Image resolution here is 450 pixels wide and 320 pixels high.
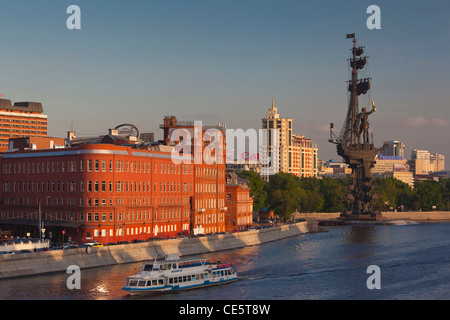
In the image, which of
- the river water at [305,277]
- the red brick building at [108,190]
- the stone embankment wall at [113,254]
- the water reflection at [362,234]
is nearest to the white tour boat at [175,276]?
the river water at [305,277]

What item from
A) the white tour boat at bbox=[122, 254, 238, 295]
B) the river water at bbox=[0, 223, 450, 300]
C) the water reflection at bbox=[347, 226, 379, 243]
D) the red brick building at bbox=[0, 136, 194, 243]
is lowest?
the water reflection at bbox=[347, 226, 379, 243]

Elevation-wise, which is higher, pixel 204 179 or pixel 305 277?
pixel 204 179

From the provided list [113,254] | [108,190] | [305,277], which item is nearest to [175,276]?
[305,277]

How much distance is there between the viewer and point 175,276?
261 ft

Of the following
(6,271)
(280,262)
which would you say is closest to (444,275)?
(280,262)

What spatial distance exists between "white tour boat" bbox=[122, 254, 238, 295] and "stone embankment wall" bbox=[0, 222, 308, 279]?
13799mm

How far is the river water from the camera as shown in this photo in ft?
247

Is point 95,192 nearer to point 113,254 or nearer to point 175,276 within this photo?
point 113,254

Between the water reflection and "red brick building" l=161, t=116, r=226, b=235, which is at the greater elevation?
"red brick building" l=161, t=116, r=226, b=235

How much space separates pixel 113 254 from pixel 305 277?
26.3 metres

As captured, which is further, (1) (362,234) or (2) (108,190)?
(1) (362,234)

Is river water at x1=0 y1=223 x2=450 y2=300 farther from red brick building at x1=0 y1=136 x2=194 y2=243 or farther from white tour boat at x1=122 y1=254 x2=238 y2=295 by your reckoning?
red brick building at x1=0 y1=136 x2=194 y2=243

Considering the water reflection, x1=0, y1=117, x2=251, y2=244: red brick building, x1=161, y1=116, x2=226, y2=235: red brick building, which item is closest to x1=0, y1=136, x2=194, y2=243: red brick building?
x1=0, y1=117, x2=251, y2=244: red brick building

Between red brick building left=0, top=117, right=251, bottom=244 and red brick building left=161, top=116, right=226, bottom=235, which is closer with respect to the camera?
red brick building left=0, top=117, right=251, bottom=244
